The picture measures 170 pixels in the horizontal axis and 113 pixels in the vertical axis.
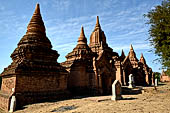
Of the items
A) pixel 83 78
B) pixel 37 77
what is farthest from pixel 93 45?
pixel 37 77

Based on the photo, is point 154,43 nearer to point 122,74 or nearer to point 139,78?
point 122,74

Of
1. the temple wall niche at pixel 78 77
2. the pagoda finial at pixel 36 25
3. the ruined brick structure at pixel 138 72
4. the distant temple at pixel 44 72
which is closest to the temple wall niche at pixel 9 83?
the distant temple at pixel 44 72

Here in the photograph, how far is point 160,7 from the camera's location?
1198cm

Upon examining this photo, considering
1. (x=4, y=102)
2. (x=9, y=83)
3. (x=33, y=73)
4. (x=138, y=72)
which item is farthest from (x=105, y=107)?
(x=138, y=72)

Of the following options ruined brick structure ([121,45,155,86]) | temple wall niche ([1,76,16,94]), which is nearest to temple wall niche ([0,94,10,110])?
temple wall niche ([1,76,16,94])

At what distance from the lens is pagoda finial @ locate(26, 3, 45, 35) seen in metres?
15.5

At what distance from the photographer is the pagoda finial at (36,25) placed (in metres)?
15.5

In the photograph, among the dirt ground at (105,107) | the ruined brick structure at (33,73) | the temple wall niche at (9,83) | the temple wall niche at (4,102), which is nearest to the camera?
the dirt ground at (105,107)

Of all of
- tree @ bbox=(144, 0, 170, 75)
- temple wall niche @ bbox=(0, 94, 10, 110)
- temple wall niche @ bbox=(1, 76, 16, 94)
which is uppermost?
tree @ bbox=(144, 0, 170, 75)

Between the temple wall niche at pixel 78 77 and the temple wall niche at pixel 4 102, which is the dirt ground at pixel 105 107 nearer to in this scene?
the temple wall niche at pixel 4 102

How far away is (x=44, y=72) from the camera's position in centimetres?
1277

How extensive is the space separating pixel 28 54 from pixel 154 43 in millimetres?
11803

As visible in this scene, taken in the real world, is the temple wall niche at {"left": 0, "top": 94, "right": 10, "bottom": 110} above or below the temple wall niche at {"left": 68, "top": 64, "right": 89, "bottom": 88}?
below

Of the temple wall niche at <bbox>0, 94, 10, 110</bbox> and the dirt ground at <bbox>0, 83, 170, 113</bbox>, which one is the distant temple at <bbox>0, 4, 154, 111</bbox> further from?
the dirt ground at <bbox>0, 83, 170, 113</bbox>
